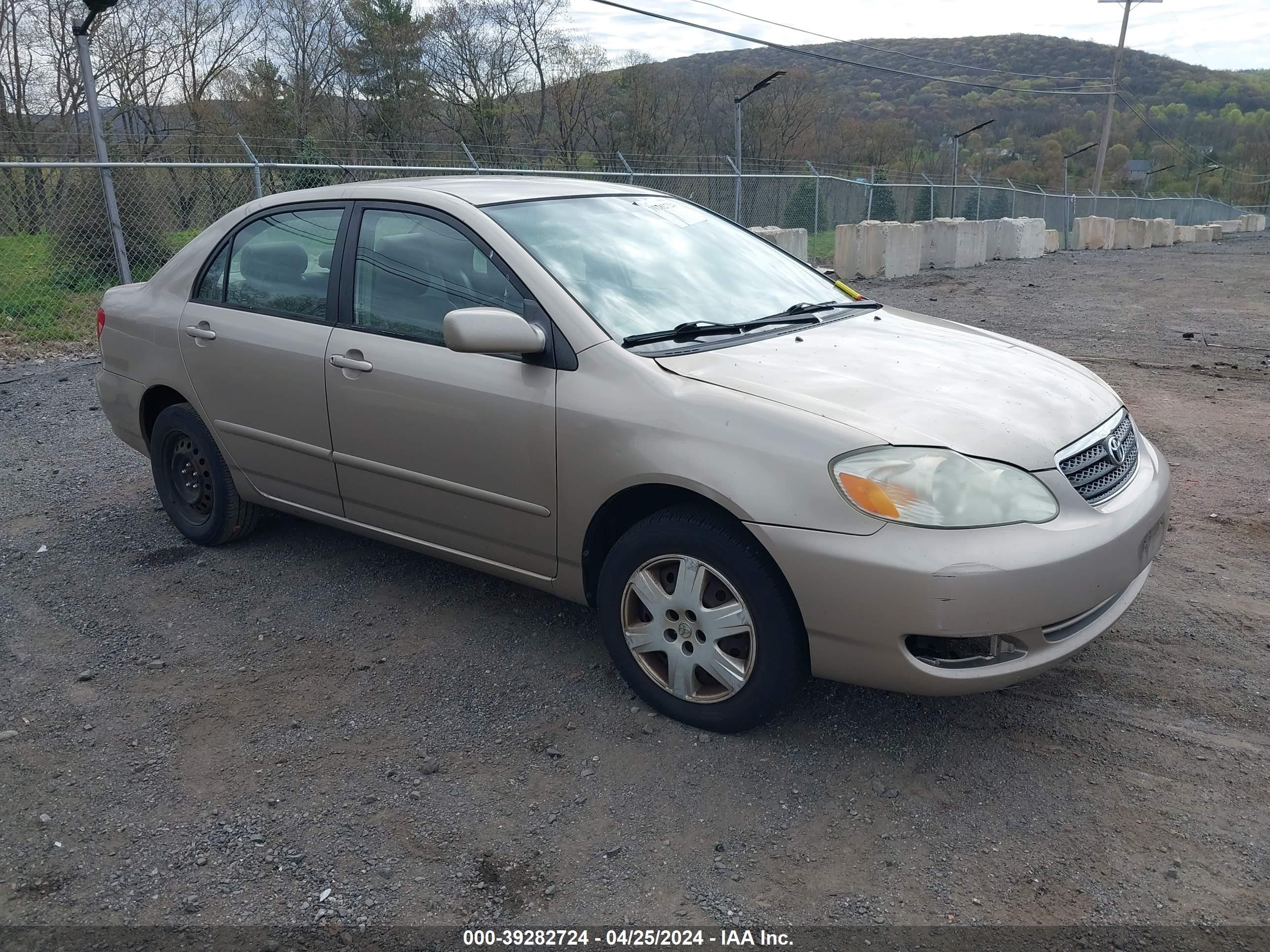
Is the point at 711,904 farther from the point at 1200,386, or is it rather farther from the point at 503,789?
the point at 1200,386

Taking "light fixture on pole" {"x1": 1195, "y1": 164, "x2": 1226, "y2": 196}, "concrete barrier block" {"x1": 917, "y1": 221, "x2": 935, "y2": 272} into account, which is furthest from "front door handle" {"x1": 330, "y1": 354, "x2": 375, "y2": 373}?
"light fixture on pole" {"x1": 1195, "y1": 164, "x2": 1226, "y2": 196}

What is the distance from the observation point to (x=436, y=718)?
337cm

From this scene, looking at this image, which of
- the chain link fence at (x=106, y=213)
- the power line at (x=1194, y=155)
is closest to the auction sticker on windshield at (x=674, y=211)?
the chain link fence at (x=106, y=213)

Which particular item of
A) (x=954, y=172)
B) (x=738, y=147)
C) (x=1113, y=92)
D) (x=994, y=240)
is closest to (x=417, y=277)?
(x=738, y=147)

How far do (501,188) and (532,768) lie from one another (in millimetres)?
2317

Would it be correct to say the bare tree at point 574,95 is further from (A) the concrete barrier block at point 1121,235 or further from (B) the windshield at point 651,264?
(B) the windshield at point 651,264

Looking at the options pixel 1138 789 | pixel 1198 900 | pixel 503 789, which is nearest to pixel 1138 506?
pixel 1138 789

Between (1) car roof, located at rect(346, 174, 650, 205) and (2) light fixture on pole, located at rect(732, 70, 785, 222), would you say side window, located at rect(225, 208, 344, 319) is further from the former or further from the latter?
(2) light fixture on pole, located at rect(732, 70, 785, 222)

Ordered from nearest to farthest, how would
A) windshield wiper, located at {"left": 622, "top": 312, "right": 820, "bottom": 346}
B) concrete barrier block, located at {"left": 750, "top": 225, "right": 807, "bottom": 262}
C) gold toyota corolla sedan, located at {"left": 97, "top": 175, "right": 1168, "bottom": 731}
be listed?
1. gold toyota corolla sedan, located at {"left": 97, "top": 175, "right": 1168, "bottom": 731}
2. windshield wiper, located at {"left": 622, "top": 312, "right": 820, "bottom": 346}
3. concrete barrier block, located at {"left": 750, "top": 225, "right": 807, "bottom": 262}

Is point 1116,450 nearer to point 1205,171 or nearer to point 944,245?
point 944,245

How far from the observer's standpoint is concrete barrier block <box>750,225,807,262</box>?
49.6 ft

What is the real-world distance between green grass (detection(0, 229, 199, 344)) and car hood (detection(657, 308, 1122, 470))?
948 centimetres

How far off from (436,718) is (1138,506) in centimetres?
238

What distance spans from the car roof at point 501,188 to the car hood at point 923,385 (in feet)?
3.69
